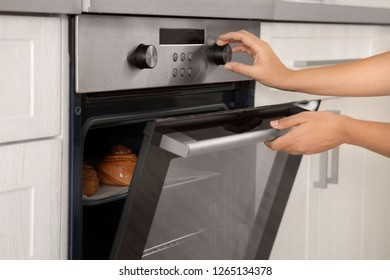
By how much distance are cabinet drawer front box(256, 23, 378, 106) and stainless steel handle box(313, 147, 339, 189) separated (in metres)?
0.17

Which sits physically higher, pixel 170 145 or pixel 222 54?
pixel 222 54

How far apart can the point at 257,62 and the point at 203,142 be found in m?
0.31

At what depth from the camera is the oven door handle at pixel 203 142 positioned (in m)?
1.15

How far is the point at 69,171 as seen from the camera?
1.17 m

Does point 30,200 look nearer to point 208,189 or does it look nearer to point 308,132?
point 208,189

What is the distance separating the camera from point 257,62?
1.43 metres

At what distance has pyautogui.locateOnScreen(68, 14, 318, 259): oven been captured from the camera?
1174 mm

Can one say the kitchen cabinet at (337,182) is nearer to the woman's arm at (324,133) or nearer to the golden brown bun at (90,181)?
the woman's arm at (324,133)

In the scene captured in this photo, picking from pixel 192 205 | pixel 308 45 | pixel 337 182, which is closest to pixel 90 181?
pixel 192 205

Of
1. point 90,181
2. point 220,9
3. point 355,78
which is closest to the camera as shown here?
point 90,181

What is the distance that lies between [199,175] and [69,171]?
252 mm

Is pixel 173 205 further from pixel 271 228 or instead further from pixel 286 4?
pixel 286 4

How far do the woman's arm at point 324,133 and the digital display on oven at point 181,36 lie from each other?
0.71 ft

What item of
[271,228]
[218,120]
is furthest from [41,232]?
[271,228]
